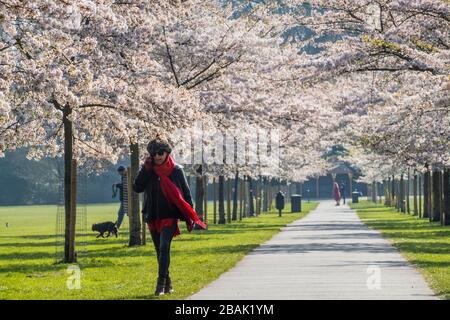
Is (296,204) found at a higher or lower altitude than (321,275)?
higher

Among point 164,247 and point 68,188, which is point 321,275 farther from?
point 68,188

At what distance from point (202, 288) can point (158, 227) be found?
1079 mm

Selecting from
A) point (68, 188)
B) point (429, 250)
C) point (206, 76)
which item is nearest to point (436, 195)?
point (206, 76)

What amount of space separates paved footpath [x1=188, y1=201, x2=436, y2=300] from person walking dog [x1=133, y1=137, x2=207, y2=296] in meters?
0.71

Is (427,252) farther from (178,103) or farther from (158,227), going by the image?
(158,227)

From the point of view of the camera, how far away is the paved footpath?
15.2 meters

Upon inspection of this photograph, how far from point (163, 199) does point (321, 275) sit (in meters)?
3.62

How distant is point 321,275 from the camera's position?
18.5 m

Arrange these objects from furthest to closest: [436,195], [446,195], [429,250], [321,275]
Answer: [436,195], [446,195], [429,250], [321,275]

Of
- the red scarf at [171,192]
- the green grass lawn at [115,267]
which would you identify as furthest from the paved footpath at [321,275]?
the red scarf at [171,192]

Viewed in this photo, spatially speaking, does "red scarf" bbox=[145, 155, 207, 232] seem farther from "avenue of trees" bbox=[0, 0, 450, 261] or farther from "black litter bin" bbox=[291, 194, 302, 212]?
"black litter bin" bbox=[291, 194, 302, 212]
